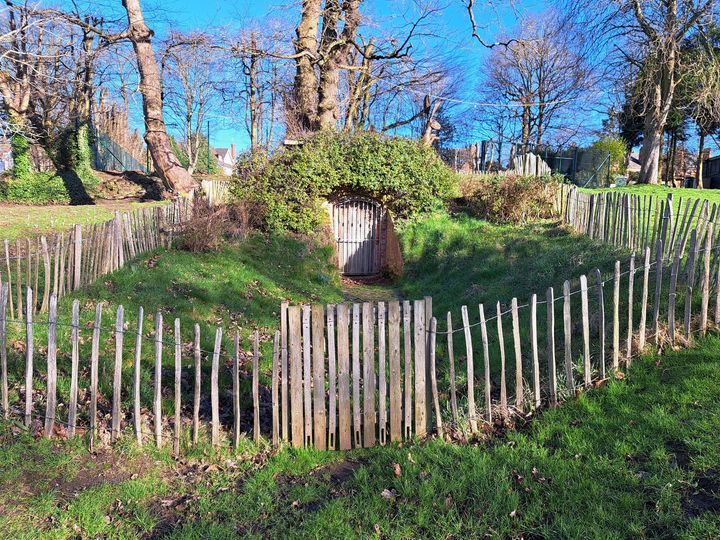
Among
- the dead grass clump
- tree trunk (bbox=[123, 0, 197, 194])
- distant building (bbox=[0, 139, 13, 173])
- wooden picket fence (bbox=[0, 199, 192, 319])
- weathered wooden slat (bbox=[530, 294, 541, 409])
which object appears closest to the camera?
weathered wooden slat (bbox=[530, 294, 541, 409])

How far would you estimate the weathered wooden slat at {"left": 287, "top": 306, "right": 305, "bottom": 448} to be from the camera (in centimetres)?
438

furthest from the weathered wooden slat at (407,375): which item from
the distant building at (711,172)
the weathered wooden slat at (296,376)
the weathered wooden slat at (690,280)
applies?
the distant building at (711,172)

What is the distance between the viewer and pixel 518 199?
15.5 meters

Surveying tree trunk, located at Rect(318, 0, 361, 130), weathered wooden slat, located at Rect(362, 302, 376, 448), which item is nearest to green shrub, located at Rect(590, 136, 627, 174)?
tree trunk, located at Rect(318, 0, 361, 130)

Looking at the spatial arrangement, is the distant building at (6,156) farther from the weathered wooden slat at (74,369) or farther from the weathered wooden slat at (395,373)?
the weathered wooden slat at (395,373)

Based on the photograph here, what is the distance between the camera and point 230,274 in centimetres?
1055

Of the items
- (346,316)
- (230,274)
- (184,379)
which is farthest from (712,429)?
(230,274)

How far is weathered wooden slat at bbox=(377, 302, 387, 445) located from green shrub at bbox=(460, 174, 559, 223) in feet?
39.9

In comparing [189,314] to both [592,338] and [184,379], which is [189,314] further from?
[592,338]

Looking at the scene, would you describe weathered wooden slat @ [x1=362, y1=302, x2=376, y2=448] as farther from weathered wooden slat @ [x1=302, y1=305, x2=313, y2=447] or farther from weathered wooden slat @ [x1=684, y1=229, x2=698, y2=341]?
weathered wooden slat @ [x1=684, y1=229, x2=698, y2=341]

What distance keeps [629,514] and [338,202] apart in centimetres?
1398

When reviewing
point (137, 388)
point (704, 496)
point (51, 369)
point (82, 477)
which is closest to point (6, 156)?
point (51, 369)

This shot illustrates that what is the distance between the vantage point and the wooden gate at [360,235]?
1650 centimetres

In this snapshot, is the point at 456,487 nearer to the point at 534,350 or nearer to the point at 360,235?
the point at 534,350
